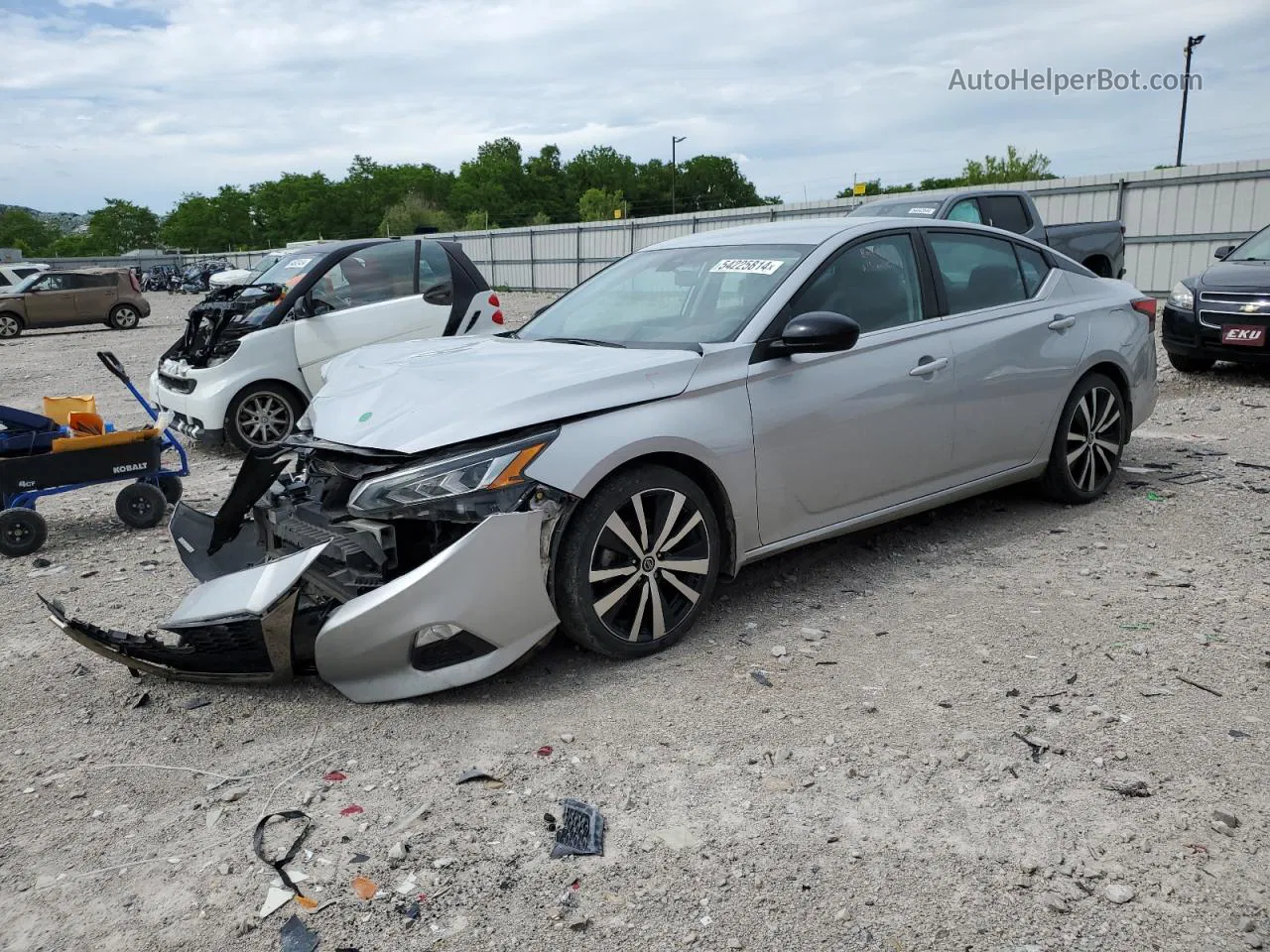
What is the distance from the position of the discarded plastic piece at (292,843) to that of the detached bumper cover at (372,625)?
64cm

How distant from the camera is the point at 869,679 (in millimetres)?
3773

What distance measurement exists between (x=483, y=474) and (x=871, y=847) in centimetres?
171

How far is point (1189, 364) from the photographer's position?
10.7 meters

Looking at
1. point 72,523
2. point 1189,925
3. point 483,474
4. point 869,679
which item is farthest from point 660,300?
point 72,523

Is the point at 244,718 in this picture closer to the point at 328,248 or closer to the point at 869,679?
the point at 869,679

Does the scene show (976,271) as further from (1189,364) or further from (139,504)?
(1189,364)

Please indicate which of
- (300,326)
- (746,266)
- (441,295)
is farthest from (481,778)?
(441,295)

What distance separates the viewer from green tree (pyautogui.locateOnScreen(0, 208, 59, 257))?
11281 cm

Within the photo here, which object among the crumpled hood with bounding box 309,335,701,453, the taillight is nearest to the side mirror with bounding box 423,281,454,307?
the crumpled hood with bounding box 309,335,701,453

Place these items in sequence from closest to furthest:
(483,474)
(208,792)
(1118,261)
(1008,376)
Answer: (208,792) < (483,474) < (1008,376) < (1118,261)

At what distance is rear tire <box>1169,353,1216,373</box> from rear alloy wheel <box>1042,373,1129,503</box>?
5347 millimetres

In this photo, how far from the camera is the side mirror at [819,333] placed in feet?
13.7

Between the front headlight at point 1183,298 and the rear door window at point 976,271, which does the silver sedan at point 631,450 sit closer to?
the rear door window at point 976,271

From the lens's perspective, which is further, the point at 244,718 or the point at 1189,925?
the point at 244,718
